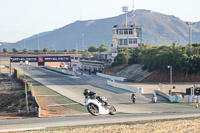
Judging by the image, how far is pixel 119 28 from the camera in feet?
325

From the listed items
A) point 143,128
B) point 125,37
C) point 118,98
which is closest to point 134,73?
point 125,37

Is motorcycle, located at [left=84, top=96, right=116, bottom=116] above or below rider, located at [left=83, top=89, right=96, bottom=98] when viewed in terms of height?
below

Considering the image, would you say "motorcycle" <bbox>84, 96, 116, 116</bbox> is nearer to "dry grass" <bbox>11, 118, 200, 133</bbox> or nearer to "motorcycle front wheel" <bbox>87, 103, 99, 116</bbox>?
"motorcycle front wheel" <bbox>87, 103, 99, 116</bbox>

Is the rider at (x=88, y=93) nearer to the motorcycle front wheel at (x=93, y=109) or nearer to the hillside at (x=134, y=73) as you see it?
the motorcycle front wheel at (x=93, y=109)

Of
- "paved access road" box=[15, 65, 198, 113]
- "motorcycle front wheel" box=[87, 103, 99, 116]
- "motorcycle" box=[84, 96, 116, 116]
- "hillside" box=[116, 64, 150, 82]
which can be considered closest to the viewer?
"motorcycle" box=[84, 96, 116, 116]

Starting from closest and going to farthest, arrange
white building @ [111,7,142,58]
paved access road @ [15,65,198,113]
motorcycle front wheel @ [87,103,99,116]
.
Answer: motorcycle front wheel @ [87,103,99,116]
paved access road @ [15,65,198,113]
white building @ [111,7,142,58]

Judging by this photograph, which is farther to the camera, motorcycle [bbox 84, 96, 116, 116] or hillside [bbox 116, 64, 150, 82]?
hillside [bbox 116, 64, 150, 82]

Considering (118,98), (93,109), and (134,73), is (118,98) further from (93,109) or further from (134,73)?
(134,73)

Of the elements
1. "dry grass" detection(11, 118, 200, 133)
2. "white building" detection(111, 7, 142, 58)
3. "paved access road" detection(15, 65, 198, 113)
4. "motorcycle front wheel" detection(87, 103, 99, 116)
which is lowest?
"paved access road" detection(15, 65, 198, 113)

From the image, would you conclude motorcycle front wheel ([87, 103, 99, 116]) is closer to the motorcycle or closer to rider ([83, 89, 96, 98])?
the motorcycle

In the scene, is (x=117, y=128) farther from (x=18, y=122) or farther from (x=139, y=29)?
(x=139, y=29)

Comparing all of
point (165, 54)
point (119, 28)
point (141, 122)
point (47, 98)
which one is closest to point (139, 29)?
point (119, 28)

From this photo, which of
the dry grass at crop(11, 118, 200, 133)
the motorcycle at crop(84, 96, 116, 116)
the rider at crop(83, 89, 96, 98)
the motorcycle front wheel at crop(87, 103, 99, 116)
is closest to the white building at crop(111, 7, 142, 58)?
the motorcycle at crop(84, 96, 116, 116)

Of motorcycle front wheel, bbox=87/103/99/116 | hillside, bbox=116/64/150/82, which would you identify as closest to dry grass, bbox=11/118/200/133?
motorcycle front wheel, bbox=87/103/99/116
